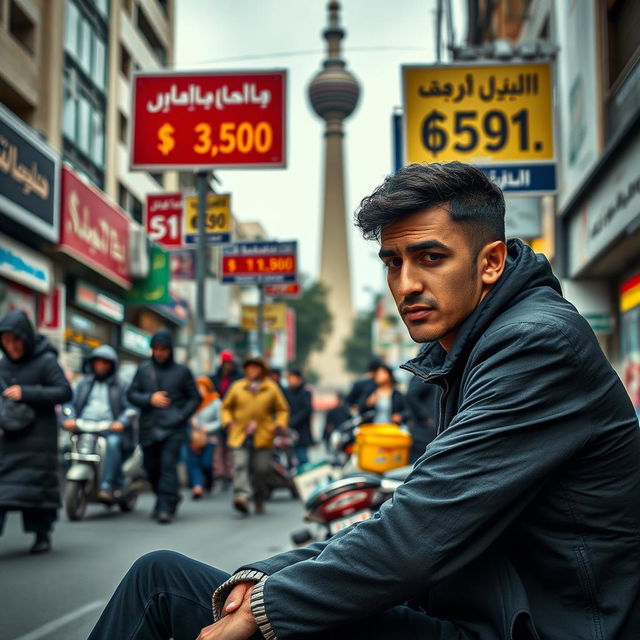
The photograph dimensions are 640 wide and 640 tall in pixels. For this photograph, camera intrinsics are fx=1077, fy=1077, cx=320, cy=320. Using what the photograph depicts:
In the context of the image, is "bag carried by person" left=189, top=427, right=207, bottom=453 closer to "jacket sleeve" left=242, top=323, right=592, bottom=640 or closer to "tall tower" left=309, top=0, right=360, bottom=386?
"jacket sleeve" left=242, top=323, right=592, bottom=640

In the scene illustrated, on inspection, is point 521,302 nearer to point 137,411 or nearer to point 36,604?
point 36,604

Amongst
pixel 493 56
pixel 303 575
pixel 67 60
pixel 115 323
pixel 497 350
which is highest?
pixel 67 60

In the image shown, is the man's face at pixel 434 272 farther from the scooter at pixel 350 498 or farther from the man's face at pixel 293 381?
the man's face at pixel 293 381

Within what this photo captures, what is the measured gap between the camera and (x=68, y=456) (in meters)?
10.9

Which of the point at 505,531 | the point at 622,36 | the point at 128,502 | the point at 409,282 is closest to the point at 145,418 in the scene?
the point at 128,502

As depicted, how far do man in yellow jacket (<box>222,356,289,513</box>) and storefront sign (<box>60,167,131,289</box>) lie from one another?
10350 millimetres

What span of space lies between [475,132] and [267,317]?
2315 cm

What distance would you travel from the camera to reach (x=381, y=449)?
8.74m

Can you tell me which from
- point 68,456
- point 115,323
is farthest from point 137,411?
point 115,323

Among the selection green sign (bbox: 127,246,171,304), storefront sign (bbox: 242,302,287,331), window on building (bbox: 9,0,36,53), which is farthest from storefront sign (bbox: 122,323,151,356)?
window on building (bbox: 9,0,36,53)

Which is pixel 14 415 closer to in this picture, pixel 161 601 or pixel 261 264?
pixel 161 601

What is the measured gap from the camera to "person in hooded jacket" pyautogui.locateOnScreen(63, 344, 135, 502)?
1110 centimetres

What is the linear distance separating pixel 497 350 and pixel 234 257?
65.7 feet

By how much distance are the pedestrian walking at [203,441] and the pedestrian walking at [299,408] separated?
5.73 ft
